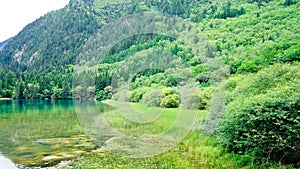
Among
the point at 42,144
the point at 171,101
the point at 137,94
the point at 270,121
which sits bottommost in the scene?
the point at 42,144

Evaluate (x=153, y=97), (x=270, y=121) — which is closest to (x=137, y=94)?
(x=153, y=97)

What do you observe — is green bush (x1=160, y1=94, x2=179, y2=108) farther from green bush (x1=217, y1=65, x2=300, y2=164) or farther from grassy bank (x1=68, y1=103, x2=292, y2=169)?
green bush (x1=217, y1=65, x2=300, y2=164)

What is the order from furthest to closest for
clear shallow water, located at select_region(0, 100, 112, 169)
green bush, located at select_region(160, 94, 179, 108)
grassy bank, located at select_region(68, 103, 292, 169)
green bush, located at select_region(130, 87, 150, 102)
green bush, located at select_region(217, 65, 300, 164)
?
green bush, located at select_region(130, 87, 150, 102) < green bush, located at select_region(160, 94, 179, 108) < clear shallow water, located at select_region(0, 100, 112, 169) < grassy bank, located at select_region(68, 103, 292, 169) < green bush, located at select_region(217, 65, 300, 164)

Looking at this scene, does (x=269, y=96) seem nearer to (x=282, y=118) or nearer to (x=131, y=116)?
(x=282, y=118)

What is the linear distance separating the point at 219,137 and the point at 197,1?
504ft

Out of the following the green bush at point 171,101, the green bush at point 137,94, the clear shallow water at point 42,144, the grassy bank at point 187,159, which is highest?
the green bush at point 137,94

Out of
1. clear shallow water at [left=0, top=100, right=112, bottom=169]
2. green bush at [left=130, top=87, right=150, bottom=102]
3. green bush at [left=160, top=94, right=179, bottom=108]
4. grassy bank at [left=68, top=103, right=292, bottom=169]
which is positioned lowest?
clear shallow water at [left=0, top=100, right=112, bottom=169]

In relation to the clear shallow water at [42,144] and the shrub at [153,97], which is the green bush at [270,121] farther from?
the shrub at [153,97]

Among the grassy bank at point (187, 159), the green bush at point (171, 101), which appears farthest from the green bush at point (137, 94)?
the grassy bank at point (187, 159)

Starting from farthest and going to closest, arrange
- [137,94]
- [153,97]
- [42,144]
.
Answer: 1. [153,97]
2. [137,94]
3. [42,144]

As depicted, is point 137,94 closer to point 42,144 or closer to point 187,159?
point 42,144

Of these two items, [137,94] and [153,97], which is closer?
[137,94]

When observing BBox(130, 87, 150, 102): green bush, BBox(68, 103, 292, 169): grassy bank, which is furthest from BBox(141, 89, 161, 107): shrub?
BBox(68, 103, 292, 169): grassy bank

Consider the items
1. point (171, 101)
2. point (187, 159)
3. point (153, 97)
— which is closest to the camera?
point (187, 159)
